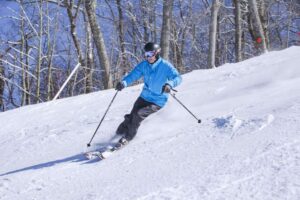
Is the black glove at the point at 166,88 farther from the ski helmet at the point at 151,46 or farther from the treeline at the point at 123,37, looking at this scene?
the treeline at the point at 123,37

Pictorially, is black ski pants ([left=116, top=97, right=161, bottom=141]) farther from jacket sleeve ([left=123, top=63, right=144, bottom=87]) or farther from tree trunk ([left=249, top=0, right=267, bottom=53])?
tree trunk ([left=249, top=0, right=267, bottom=53])

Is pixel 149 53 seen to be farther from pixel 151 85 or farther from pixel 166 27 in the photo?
pixel 166 27

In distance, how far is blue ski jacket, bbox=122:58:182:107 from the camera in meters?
6.16

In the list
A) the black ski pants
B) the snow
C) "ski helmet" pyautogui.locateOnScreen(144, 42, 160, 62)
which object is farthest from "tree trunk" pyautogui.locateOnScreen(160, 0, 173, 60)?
"ski helmet" pyautogui.locateOnScreen(144, 42, 160, 62)

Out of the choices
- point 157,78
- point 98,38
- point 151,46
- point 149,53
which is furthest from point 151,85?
point 98,38

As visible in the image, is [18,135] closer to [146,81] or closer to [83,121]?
[83,121]

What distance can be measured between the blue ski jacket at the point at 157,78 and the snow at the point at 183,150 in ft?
1.51

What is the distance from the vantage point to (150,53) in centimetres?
610

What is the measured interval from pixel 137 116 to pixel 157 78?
0.56m

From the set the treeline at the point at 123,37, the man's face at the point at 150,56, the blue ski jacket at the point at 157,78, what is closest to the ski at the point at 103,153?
the blue ski jacket at the point at 157,78

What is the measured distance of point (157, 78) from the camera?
6.20 meters

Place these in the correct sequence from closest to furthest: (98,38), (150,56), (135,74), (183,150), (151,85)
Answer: (183,150) → (150,56) → (151,85) → (135,74) → (98,38)

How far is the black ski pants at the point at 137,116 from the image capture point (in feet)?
20.1

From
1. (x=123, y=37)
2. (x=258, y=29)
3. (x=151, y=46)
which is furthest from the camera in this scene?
(x=123, y=37)
